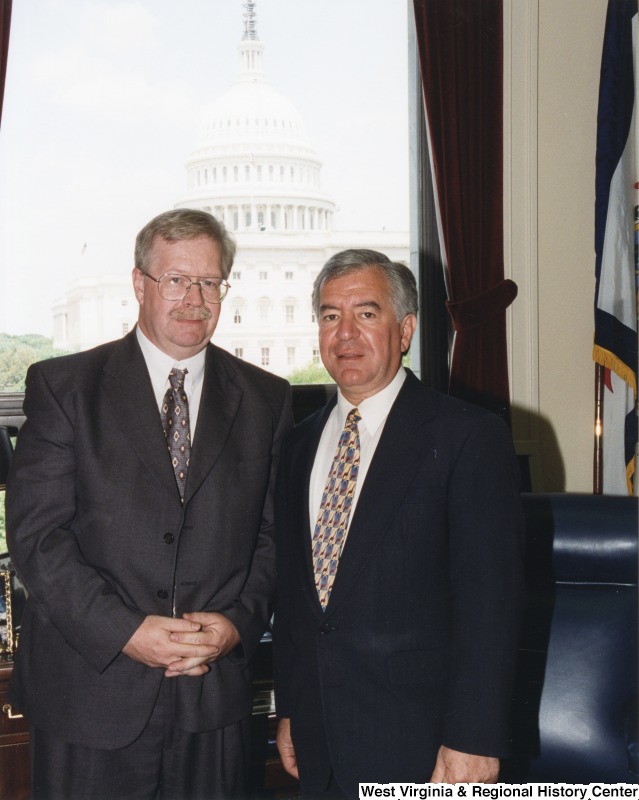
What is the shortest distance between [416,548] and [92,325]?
2.33m

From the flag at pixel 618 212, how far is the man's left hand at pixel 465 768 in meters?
2.31

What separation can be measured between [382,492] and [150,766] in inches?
29.1

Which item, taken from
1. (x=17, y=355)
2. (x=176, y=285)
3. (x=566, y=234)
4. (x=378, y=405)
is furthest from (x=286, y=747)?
(x=566, y=234)

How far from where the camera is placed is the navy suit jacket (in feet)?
4.84

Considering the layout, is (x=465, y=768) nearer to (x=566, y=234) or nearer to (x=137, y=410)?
(x=137, y=410)

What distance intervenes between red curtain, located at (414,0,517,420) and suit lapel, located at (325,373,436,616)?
6.71 ft

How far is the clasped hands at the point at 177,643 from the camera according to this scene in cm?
159

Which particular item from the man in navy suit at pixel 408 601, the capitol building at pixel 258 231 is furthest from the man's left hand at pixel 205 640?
the capitol building at pixel 258 231

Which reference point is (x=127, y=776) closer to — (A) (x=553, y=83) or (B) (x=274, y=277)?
(B) (x=274, y=277)

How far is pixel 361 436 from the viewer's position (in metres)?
1.68

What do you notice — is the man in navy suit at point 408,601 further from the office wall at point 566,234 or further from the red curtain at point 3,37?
the office wall at point 566,234

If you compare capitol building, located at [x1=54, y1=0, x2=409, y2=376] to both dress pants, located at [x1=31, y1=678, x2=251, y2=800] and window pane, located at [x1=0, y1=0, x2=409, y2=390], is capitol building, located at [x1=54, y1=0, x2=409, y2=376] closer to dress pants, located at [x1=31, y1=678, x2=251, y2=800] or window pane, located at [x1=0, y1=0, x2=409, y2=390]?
window pane, located at [x1=0, y1=0, x2=409, y2=390]

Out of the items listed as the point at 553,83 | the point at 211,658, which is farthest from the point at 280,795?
the point at 553,83

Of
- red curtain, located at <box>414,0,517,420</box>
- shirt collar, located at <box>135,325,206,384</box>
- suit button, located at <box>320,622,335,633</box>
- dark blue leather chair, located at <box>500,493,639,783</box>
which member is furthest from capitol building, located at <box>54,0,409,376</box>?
suit button, located at <box>320,622,335,633</box>
